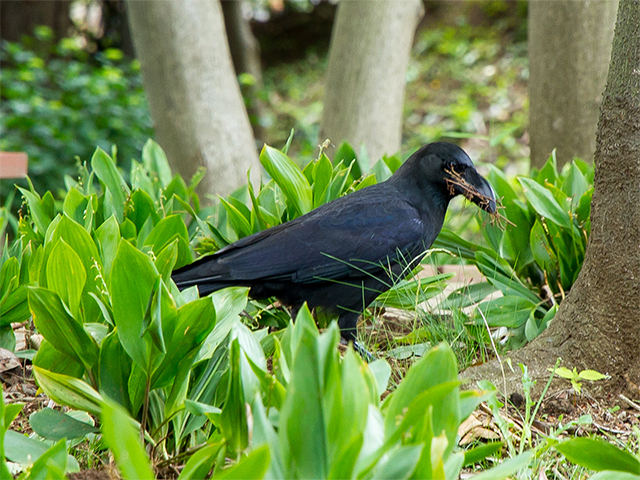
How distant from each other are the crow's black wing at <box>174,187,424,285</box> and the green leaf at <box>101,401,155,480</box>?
137 cm

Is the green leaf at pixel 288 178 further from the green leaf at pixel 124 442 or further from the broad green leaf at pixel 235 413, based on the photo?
the green leaf at pixel 124 442

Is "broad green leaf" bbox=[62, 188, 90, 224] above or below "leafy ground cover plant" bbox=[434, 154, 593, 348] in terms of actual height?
above

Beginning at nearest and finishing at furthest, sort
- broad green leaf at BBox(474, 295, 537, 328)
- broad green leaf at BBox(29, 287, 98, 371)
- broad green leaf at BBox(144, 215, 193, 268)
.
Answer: broad green leaf at BBox(29, 287, 98, 371) → broad green leaf at BBox(474, 295, 537, 328) → broad green leaf at BBox(144, 215, 193, 268)

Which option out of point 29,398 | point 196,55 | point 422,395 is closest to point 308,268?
point 29,398

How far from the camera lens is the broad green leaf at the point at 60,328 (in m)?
1.72

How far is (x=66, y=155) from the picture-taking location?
7.59m

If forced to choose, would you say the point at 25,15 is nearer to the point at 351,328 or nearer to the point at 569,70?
the point at 569,70

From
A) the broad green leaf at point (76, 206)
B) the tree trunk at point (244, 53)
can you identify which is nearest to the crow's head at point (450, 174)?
the broad green leaf at point (76, 206)

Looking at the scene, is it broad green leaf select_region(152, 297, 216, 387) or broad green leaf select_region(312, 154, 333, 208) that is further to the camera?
broad green leaf select_region(312, 154, 333, 208)

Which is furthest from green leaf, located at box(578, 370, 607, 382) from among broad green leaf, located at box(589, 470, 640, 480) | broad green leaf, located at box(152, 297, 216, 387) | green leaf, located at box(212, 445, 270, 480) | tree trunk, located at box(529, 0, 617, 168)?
tree trunk, located at box(529, 0, 617, 168)

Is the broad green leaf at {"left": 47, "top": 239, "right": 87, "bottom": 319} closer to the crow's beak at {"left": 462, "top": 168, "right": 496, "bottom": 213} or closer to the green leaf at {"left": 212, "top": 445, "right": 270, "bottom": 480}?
the green leaf at {"left": 212, "top": 445, "right": 270, "bottom": 480}

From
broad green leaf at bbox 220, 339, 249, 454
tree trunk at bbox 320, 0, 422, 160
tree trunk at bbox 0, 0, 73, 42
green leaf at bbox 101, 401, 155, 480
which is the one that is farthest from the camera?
tree trunk at bbox 0, 0, 73, 42

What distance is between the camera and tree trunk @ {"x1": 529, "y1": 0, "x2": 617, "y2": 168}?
13.8 ft

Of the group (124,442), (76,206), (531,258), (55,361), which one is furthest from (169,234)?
(124,442)
